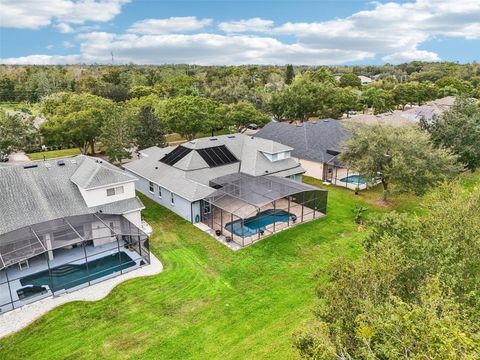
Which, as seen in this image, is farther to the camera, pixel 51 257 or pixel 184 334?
pixel 51 257

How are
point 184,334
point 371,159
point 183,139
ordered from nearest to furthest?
point 184,334 < point 371,159 < point 183,139

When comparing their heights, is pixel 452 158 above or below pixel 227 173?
above

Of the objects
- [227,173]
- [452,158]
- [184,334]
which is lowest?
[184,334]

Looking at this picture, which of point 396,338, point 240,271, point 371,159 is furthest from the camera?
point 371,159

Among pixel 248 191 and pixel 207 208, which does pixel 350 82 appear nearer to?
pixel 248 191

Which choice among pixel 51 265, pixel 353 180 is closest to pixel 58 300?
pixel 51 265

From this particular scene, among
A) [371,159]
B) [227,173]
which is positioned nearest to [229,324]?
[227,173]

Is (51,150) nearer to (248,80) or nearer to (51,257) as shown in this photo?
(51,257)

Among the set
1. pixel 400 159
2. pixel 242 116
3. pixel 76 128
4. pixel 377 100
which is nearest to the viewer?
pixel 400 159
